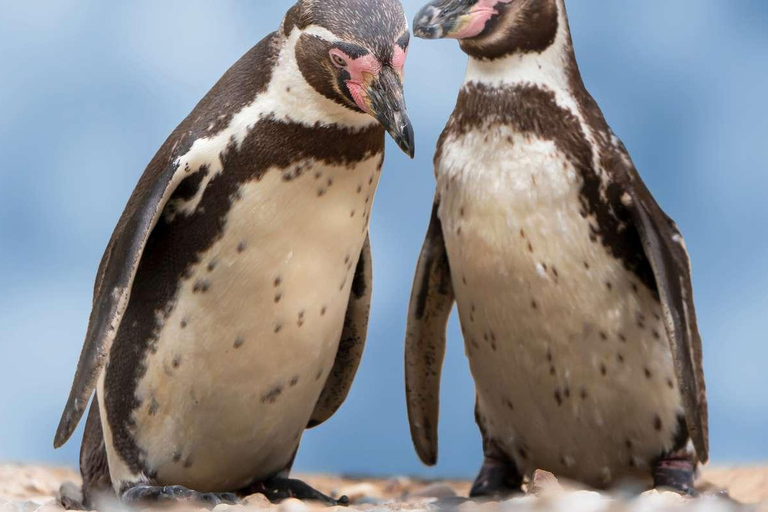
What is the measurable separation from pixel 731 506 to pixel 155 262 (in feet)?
6.43

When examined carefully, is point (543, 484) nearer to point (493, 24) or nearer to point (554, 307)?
point (554, 307)

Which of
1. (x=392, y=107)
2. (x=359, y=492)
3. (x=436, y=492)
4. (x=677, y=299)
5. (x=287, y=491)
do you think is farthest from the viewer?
(x=359, y=492)

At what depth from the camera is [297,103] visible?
386 centimetres

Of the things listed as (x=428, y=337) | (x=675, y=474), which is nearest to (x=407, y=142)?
(x=428, y=337)

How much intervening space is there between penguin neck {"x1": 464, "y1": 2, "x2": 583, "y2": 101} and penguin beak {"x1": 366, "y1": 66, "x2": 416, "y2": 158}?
0.73 metres

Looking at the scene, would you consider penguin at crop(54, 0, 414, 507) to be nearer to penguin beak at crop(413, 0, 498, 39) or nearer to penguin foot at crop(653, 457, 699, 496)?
penguin beak at crop(413, 0, 498, 39)

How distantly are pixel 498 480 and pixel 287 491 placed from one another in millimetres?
843

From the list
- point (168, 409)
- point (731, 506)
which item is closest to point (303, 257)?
point (168, 409)

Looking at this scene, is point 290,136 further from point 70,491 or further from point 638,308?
point 70,491

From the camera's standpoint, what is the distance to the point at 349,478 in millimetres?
6359

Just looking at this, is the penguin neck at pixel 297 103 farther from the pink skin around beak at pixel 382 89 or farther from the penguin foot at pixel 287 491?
the penguin foot at pixel 287 491

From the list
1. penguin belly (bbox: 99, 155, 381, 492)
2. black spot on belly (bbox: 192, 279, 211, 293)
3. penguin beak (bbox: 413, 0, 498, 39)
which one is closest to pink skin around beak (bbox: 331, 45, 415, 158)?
penguin belly (bbox: 99, 155, 381, 492)

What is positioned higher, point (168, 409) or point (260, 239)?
point (260, 239)

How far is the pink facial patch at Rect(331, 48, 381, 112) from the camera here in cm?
361
